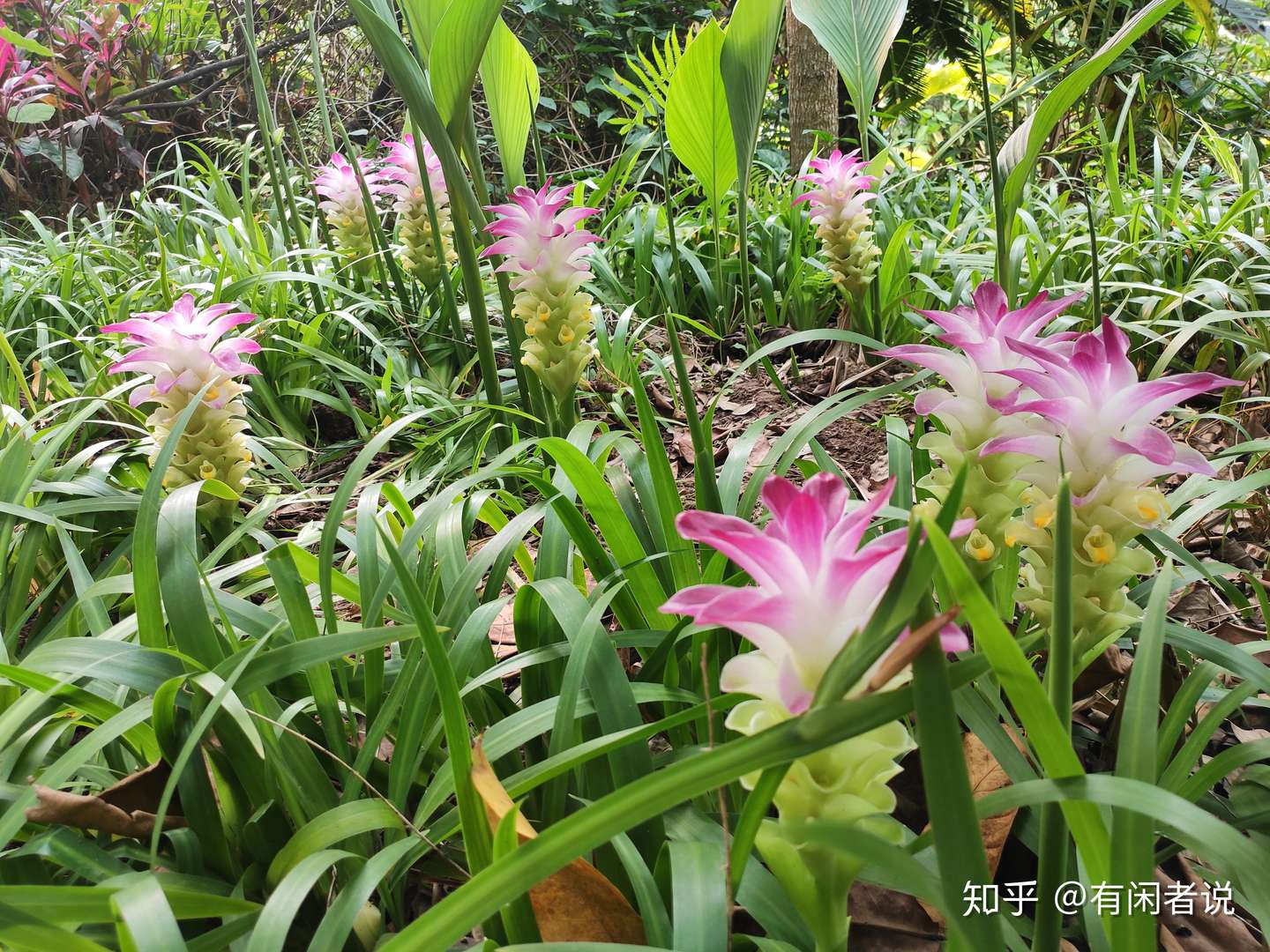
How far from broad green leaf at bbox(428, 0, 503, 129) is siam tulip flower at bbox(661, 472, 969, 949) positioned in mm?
1061

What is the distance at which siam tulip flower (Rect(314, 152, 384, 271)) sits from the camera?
2.94 m

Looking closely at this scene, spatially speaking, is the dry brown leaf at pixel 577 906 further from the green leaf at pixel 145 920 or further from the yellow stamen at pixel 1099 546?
the yellow stamen at pixel 1099 546

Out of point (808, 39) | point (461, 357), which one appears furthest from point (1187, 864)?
point (808, 39)

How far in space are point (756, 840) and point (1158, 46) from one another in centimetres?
774

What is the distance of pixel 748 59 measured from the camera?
1.79m

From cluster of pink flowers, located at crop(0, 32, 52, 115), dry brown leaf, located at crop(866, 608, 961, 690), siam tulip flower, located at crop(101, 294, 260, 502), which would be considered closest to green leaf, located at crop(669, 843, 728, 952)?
dry brown leaf, located at crop(866, 608, 961, 690)

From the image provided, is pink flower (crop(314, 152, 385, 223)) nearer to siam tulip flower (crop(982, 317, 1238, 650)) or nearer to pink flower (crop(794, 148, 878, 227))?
pink flower (crop(794, 148, 878, 227))

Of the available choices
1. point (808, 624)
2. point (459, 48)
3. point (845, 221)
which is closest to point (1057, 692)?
point (808, 624)

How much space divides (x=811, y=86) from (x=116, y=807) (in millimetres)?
3668

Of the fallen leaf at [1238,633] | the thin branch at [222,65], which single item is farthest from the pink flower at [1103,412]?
the thin branch at [222,65]

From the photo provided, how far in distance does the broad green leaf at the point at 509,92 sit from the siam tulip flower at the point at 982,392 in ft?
3.78

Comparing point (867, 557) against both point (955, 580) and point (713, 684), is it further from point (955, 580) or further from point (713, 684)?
point (713, 684)

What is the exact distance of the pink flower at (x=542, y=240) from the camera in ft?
5.22

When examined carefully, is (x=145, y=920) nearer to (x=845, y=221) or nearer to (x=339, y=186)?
(x=845, y=221)
